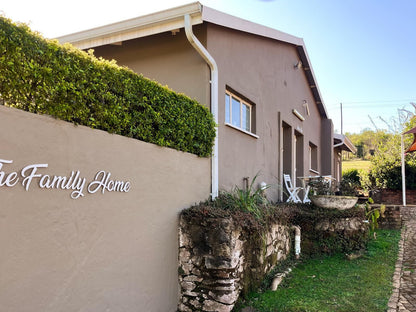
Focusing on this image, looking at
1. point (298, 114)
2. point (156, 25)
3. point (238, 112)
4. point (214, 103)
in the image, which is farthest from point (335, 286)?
point (298, 114)

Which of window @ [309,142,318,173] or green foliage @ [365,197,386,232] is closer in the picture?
green foliage @ [365,197,386,232]

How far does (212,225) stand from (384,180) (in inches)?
568

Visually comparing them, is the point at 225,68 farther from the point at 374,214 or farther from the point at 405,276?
the point at 374,214

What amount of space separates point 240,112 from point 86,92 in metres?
4.53

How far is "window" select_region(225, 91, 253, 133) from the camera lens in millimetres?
6676

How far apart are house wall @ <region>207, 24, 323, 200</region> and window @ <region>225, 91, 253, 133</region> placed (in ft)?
0.59

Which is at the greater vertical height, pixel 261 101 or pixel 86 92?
pixel 261 101

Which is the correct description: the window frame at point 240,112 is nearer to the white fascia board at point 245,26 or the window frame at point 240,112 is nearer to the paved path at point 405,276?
the white fascia board at point 245,26

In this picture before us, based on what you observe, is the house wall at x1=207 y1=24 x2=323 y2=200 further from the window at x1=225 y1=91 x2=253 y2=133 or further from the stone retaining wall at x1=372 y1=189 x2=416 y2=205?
the stone retaining wall at x1=372 y1=189 x2=416 y2=205

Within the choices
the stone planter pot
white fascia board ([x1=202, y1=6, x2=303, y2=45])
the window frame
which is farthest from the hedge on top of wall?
the stone planter pot

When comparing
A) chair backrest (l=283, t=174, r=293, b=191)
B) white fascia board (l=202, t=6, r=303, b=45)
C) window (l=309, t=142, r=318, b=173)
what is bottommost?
chair backrest (l=283, t=174, r=293, b=191)

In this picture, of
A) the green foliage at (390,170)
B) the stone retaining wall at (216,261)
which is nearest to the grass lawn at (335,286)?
the stone retaining wall at (216,261)

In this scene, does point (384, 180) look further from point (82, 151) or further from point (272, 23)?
point (82, 151)

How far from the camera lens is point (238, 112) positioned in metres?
7.20
